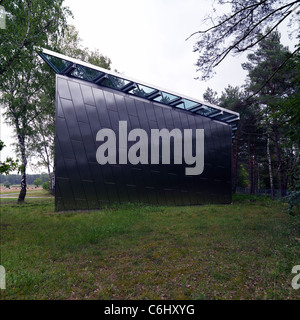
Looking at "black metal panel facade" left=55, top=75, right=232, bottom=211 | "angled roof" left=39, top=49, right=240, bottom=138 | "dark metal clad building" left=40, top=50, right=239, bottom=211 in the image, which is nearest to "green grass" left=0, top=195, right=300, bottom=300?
"black metal panel facade" left=55, top=75, right=232, bottom=211

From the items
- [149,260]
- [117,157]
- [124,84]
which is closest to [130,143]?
[117,157]

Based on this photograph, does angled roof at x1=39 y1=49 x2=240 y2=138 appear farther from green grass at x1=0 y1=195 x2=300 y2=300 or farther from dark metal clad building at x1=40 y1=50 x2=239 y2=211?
green grass at x1=0 y1=195 x2=300 y2=300

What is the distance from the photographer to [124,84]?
40.6ft

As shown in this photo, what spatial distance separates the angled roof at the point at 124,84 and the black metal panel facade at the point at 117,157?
38cm

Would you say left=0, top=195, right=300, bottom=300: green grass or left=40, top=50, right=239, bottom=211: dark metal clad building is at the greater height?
left=40, top=50, right=239, bottom=211: dark metal clad building

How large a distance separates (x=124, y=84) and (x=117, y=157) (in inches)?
187

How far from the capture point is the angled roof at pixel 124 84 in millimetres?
10578

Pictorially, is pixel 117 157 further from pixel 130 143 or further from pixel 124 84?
pixel 124 84

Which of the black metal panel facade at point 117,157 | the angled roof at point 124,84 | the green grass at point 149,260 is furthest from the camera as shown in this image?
the black metal panel facade at point 117,157

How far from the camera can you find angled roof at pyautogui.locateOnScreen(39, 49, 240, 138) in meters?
10.6

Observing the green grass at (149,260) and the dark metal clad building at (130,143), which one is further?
the dark metal clad building at (130,143)

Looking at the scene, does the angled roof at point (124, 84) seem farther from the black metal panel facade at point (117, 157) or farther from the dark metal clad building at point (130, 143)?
the black metal panel facade at point (117, 157)

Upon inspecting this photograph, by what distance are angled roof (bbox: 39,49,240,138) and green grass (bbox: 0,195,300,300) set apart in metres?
8.43

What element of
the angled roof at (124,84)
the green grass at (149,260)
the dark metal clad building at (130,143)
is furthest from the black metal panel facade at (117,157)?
the green grass at (149,260)
